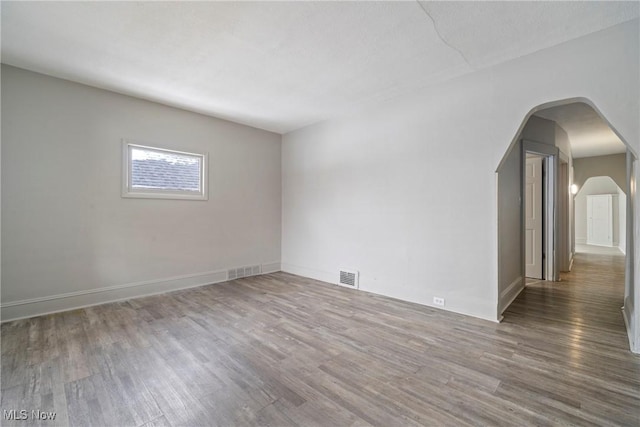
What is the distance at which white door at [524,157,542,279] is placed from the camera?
4.80m

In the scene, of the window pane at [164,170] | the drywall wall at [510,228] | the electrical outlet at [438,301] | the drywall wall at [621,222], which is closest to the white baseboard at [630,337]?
the drywall wall at [510,228]

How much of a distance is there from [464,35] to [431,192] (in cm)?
170

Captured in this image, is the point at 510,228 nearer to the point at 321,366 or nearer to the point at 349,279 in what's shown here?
the point at 349,279

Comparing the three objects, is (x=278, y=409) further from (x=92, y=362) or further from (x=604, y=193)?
(x=604, y=193)

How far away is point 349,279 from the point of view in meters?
4.40

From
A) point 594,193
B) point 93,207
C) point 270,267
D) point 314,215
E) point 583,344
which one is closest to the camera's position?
point 583,344

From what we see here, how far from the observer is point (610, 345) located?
243cm

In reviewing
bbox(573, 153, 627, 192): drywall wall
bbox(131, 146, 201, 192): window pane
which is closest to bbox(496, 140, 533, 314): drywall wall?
bbox(131, 146, 201, 192): window pane

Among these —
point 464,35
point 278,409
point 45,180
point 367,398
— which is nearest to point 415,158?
point 464,35

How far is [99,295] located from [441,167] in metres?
4.75

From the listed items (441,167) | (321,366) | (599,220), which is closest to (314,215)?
(441,167)

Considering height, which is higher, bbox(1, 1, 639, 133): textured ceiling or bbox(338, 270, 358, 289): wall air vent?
bbox(1, 1, 639, 133): textured ceiling

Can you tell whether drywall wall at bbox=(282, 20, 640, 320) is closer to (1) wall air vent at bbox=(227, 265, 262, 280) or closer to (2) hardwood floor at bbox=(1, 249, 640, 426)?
(2) hardwood floor at bbox=(1, 249, 640, 426)

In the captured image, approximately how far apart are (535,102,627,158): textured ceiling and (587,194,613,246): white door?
3.59 meters
